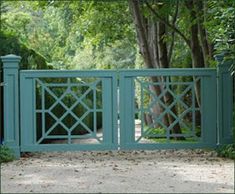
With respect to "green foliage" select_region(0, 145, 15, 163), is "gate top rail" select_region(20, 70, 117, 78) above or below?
above

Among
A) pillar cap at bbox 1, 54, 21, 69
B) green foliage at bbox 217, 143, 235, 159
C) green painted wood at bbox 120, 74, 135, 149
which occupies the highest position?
pillar cap at bbox 1, 54, 21, 69

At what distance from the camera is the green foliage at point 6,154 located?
9695mm

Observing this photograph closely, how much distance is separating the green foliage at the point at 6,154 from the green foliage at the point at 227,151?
12.6 ft

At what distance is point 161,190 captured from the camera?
689 cm

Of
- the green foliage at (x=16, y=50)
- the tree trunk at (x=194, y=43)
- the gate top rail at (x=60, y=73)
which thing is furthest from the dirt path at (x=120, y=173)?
the tree trunk at (x=194, y=43)

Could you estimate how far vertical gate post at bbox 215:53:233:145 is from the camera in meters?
10.3

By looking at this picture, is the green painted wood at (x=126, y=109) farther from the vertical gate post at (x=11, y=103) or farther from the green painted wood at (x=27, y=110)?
the vertical gate post at (x=11, y=103)

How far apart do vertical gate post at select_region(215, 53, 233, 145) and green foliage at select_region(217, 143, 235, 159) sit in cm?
26

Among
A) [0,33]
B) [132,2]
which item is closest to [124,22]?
[132,2]

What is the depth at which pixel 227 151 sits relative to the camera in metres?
9.89

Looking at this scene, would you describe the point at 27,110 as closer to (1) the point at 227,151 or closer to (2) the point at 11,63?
(2) the point at 11,63

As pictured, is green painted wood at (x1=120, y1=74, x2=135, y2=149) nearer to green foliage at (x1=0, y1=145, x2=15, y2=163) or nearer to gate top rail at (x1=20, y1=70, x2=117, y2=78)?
gate top rail at (x1=20, y1=70, x2=117, y2=78)

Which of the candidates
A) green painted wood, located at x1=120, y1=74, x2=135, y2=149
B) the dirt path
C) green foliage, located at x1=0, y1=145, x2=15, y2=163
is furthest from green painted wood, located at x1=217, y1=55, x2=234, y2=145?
green foliage, located at x1=0, y1=145, x2=15, y2=163

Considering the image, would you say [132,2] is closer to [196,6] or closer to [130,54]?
[196,6]
